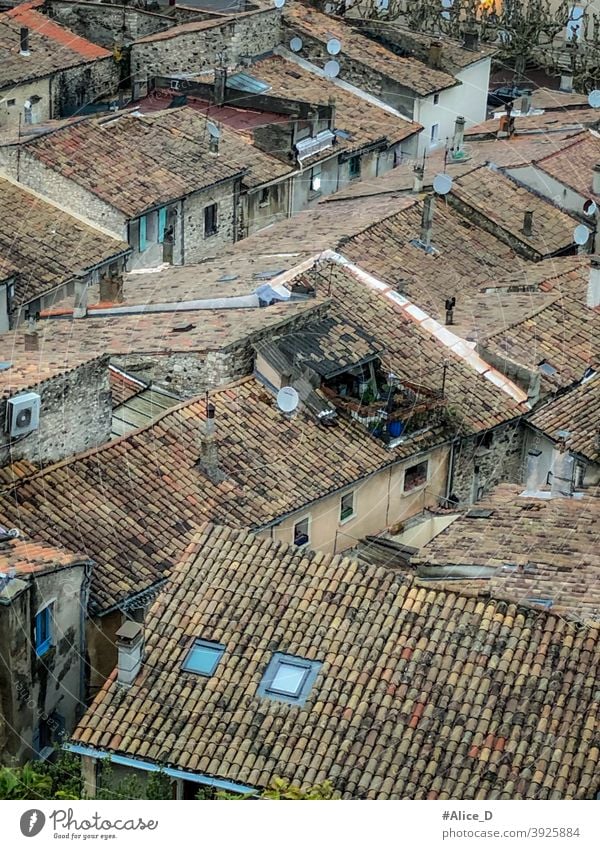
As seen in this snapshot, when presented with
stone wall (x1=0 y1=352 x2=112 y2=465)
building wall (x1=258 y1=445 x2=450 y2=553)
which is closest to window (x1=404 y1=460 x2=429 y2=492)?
building wall (x1=258 y1=445 x2=450 y2=553)

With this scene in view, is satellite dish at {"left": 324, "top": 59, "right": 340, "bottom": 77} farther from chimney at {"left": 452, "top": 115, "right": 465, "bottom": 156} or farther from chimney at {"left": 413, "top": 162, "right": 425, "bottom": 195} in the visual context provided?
chimney at {"left": 413, "top": 162, "right": 425, "bottom": 195}

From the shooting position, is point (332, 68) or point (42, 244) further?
point (332, 68)

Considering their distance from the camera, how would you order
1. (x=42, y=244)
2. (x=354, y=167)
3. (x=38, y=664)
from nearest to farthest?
(x=38, y=664) → (x=42, y=244) → (x=354, y=167)

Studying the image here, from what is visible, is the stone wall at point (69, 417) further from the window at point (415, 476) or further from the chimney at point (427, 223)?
the chimney at point (427, 223)

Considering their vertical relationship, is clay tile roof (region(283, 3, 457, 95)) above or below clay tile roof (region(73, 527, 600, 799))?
below

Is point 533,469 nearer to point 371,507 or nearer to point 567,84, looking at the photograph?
point 371,507

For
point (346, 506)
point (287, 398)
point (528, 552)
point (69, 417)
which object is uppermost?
point (528, 552)

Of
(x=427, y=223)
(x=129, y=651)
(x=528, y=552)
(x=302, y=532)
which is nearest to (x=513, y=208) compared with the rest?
(x=427, y=223)

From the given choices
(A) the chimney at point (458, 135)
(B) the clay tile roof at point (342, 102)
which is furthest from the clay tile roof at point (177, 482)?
(B) the clay tile roof at point (342, 102)
